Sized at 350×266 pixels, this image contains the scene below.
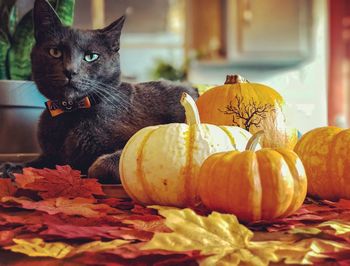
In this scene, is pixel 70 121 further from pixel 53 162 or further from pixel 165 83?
pixel 165 83

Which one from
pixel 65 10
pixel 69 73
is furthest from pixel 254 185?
pixel 65 10

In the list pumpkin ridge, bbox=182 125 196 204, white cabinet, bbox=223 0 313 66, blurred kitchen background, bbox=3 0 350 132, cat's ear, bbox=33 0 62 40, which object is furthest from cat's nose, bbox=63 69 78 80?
white cabinet, bbox=223 0 313 66

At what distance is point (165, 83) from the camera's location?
4.01ft

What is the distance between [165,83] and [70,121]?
305mm

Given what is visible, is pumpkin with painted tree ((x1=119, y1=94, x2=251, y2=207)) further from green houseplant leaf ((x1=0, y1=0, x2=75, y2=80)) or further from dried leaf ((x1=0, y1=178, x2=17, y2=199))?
green houseplant leaf ((x1=0, y1=0, x2=75, y2=80))

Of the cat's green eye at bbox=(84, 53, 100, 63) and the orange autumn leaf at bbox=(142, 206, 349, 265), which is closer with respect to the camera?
the orange autumn leaf at bbox=(142, 206, 349, 265)

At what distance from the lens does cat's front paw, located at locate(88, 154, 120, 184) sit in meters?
0.87

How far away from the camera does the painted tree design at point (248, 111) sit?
90 cm

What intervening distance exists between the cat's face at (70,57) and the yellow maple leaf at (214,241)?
55 centimetres

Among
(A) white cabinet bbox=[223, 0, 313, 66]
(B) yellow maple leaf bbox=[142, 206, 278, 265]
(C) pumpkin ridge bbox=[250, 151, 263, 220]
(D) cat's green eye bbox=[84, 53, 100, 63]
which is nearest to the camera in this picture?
(B) yellow maple leaf bbox=[142, 206, 278, 265]

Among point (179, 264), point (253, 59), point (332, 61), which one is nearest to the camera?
point (179, 264)

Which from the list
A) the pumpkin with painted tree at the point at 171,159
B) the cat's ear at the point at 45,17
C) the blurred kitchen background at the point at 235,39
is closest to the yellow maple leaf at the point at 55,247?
the pumpkin with painted tree at the point at 171,159

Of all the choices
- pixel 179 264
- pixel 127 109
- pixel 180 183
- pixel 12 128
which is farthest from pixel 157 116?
pixel 179 264

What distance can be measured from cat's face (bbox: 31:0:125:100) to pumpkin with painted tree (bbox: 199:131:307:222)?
0.45 metres
